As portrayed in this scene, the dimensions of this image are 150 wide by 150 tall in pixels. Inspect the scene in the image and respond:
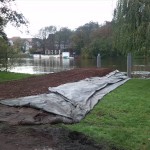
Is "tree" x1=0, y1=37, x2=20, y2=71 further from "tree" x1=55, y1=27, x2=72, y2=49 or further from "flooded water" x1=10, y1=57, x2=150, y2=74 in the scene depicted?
"tree" x1=55, y1=27, x2=72, y2=49

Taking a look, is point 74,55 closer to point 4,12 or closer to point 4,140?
point 4,12

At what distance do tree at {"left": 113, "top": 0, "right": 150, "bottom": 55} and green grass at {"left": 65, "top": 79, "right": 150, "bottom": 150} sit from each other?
348 centimetres

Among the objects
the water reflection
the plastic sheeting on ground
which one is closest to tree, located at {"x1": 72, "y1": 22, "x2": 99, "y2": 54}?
the water reflection

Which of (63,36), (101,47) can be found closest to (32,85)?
(101,47)

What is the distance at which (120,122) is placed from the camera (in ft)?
22.2

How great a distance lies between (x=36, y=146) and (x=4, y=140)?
0.61 metres

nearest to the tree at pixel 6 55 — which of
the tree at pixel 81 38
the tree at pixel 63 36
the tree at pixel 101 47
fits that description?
the tree at pixel 101 47

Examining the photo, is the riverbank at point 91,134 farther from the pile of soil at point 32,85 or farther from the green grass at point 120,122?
the pile of soil at point 32,85

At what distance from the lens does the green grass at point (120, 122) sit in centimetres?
542

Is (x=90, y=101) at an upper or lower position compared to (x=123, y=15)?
lower

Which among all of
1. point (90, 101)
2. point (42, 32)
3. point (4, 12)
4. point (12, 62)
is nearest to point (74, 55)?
point (42, 32)

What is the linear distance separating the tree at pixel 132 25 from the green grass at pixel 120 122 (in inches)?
137

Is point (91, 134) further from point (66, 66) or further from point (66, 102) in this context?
point (66, 66)

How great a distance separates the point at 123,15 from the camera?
13289mm
